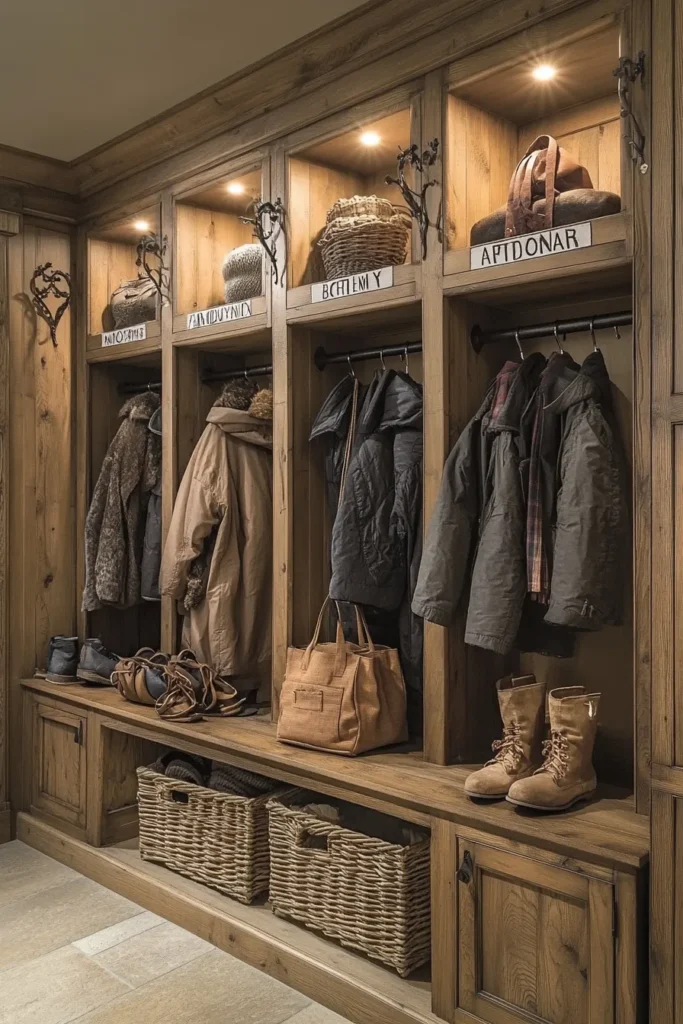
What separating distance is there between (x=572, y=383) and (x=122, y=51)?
6.02ft

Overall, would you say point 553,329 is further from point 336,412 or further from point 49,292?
point 49,292

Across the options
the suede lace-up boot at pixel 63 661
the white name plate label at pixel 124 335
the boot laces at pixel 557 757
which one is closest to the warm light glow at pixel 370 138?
the white name plate label at pixel 124 335

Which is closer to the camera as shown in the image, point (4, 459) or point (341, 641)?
point (341, 641)

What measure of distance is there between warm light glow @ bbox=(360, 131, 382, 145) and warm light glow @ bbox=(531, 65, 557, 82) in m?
0.59

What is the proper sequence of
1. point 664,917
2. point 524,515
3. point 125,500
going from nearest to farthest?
point 664,917, point 524,515, point 125,500

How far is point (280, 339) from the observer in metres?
3.10

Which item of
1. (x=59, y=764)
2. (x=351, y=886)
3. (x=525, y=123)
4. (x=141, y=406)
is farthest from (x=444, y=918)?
(x=141, y=406)

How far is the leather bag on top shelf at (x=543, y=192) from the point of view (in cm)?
240

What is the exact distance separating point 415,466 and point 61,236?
2170 mm

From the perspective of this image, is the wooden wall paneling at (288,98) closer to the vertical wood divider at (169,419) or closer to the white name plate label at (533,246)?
the vertical wood divider at (169,419)

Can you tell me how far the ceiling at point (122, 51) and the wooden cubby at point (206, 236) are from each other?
35 centimetres

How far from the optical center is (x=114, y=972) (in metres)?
2.71

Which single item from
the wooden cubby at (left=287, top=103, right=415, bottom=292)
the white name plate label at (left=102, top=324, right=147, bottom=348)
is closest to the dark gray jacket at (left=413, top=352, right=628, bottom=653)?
the wooden cubby at (left=287, top=103, right=415, bottom=292)

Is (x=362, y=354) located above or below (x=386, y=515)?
above
